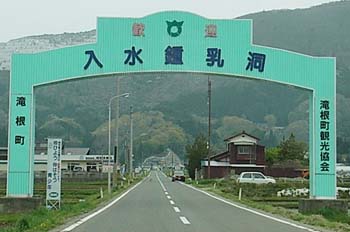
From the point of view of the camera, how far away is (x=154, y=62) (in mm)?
26375

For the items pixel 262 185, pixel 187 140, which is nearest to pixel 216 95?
pixel 187 140

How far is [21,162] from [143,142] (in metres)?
137

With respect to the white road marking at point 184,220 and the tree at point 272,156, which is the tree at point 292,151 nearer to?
the tree at point 272,156

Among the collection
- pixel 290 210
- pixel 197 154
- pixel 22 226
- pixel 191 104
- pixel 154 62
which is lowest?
pixel 290 210

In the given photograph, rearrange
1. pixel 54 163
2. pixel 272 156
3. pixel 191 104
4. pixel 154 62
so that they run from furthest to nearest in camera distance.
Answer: pixel 191 104 < pixel 272 156 < pixel 154 62 < pixel 54 163

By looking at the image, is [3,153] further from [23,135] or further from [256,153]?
[23,135]

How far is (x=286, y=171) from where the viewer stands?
78188mm

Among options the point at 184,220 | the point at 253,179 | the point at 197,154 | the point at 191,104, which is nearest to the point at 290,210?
the point at 184,220

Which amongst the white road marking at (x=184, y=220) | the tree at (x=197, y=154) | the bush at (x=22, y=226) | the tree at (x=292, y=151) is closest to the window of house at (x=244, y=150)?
the tree at (x=292, y=151)

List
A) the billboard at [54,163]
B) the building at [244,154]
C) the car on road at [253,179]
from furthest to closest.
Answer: the building at [244,154] < the car on road at [253,179] < the billboard at [54,163]

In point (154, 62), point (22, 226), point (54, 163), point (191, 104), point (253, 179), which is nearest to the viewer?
point (22, 226)

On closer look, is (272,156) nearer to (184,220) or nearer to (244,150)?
(244,150)

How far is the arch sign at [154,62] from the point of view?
26328 millimetres

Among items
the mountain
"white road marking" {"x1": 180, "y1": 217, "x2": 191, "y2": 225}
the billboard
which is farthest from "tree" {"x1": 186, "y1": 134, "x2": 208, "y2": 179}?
"white road marking" {"x1": 180, "y1": 217, "x2": 191, "y2": 225}
